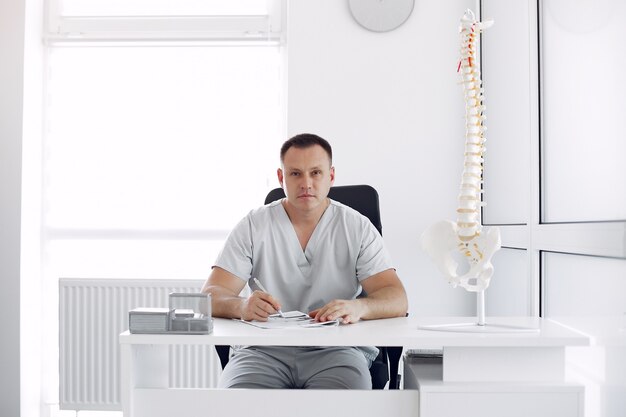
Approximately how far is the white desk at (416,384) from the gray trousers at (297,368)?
1.09ft

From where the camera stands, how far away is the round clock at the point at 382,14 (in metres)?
3.50

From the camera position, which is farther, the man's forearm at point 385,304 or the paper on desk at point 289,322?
the man's forearm at point 385,304

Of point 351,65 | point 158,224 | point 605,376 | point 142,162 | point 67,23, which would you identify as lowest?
point 605,376

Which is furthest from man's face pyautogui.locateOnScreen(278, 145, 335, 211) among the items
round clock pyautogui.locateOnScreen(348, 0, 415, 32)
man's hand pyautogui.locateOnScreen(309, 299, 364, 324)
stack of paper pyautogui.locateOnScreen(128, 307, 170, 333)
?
round clock pyautogui.locateOnScreen(348, 0, 415, 32)

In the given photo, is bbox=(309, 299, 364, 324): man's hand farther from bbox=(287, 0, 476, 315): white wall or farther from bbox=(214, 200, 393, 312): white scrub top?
bbox=(287, 0, 476, 315): white wall

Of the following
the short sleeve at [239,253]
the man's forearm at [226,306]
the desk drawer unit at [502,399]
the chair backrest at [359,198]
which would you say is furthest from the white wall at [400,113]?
the desk drawer unit at [502,399]

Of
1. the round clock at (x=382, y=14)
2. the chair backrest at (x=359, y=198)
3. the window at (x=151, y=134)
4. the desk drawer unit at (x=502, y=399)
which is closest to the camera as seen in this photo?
the desk drawer unit at (x=502, y=399)

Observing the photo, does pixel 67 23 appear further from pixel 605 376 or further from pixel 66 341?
pixel 605 376

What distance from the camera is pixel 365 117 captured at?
11.6 ft

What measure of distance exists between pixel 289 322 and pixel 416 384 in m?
0.34

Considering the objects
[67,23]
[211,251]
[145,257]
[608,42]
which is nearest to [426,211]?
[211,251]

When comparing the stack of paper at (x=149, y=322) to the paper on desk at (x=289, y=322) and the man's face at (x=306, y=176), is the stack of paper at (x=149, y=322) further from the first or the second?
the man's face at (x=306, y=176)

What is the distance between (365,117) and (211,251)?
0.96 m

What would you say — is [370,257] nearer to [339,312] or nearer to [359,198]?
[359,198]
